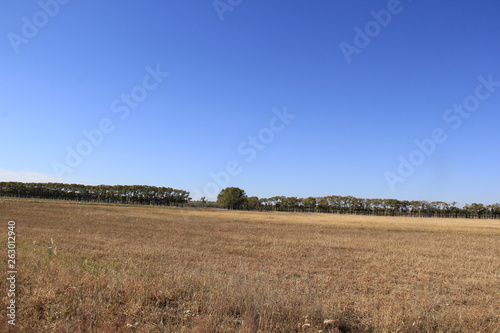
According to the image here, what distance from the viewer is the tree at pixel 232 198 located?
178 metres

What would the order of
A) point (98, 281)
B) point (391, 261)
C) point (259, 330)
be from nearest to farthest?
point (259, 330) < point (98, 281) < point (391, 261)

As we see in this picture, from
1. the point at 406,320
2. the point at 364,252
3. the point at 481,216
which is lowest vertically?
the point at 481,216

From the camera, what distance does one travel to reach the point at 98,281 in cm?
777

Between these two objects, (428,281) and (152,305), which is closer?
(152,305)

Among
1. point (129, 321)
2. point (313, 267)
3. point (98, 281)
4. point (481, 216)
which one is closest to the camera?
point (129, 321)

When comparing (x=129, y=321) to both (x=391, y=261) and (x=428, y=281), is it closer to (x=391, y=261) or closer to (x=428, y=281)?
(x=428, y=281)

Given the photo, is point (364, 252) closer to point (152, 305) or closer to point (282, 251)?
point (282, 251)

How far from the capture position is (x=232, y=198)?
178 m

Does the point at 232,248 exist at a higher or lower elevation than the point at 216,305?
lower

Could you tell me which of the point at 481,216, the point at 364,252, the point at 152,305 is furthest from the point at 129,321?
the point at 481,216

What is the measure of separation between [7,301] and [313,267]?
12.2m

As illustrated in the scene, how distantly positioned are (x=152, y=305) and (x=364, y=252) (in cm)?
1770

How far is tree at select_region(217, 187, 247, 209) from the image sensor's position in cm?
17838

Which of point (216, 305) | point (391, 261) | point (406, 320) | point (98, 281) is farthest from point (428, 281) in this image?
point (98, 281)
